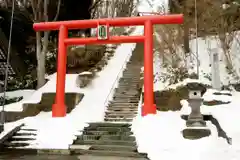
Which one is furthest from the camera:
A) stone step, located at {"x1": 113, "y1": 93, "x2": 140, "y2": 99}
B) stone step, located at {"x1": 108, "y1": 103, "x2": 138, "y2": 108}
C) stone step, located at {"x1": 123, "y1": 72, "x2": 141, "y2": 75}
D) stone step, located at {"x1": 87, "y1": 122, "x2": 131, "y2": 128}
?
stone step, located at {"x1": 123, "y1": 72, "x2": 141, "y2": 75}

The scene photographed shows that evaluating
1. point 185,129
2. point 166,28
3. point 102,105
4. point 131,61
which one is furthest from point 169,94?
point 131,61

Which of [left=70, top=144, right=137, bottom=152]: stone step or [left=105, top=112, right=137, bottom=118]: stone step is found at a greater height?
[left=105, top=112, right=137, bottom=118]: stone step

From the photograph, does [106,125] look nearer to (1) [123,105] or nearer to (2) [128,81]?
(1) [123,105]

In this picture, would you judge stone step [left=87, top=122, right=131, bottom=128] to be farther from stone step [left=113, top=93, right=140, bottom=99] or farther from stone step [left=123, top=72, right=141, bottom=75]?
stone step [left=123, top=72, right=141, bottom=75]

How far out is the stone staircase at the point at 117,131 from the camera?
28.8 feet

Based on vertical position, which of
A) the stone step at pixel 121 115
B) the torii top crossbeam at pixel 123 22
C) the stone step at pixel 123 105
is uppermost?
the torii top crossbeam at pixel 123 22

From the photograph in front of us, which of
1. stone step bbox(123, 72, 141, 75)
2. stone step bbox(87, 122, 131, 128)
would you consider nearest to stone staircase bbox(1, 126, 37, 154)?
stone step bbox(87, 122, 131, 128)

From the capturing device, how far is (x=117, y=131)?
10156 millimetres

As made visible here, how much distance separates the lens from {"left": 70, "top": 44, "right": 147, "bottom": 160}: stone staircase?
8.77 m

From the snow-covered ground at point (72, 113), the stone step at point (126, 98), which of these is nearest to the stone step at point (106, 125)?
the snow-covered ground at point (72, 113)

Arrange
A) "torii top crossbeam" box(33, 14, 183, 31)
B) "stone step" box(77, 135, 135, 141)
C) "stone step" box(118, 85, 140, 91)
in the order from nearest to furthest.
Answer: "stone step" box(77, 135, 135, 141), "torii top crossbeam" box(33, 14, 183, 31), "stone step" box(118, 85, 140, 91)

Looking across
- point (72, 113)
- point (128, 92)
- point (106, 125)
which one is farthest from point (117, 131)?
point (128, 92)

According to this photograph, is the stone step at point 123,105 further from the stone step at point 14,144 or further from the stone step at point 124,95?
the stone step at point 14,144

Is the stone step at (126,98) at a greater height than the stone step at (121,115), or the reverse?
the stone step at (126,98)
